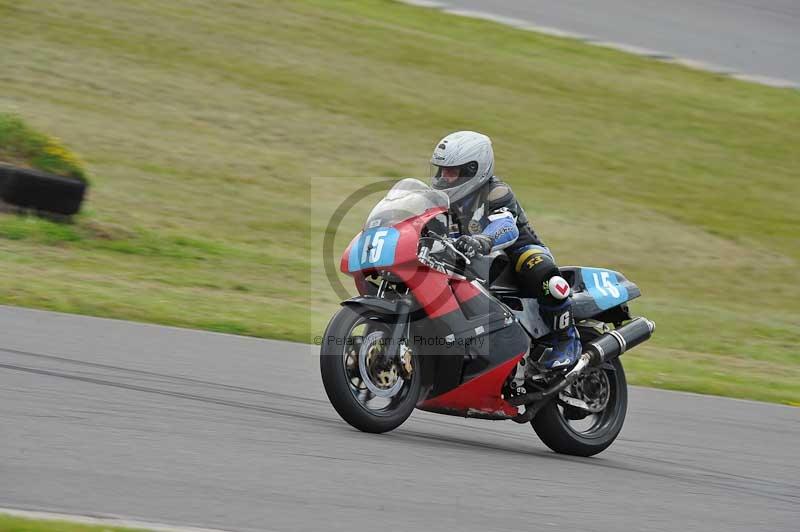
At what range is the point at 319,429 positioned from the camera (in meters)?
6.51

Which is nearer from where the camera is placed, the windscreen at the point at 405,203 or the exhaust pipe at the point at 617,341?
the windscreen at the point at 405,203

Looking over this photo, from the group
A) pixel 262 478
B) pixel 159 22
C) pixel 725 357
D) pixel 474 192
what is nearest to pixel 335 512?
pixel 262 478

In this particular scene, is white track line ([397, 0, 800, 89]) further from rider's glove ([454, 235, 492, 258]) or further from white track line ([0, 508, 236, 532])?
white track line ([0, 508, 236, 532])

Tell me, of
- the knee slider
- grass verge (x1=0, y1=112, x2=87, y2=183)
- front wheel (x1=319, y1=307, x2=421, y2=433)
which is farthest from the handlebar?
grass verge (x1=0, y1=112, x2=87, y2=183)

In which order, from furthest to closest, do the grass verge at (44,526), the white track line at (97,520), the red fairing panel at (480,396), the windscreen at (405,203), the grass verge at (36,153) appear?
the grass verge at (36,153) < the red fairing panel at (480,396) < the windscreen at (405,203) < the white track line at (97,520) < the grass verge at (44,526)

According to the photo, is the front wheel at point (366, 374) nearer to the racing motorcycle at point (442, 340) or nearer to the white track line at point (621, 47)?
the racing motorcycle at point (442, 340)

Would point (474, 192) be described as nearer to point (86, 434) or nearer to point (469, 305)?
point (469, 305)

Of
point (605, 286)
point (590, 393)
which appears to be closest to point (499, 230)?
point (605, 286)

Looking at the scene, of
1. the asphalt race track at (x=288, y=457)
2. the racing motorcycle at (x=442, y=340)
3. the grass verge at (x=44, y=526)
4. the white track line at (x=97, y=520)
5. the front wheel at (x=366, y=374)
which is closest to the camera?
the grass verge at (x=44, y=526)

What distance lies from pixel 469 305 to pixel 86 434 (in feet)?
7.44

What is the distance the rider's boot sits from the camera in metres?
7.22

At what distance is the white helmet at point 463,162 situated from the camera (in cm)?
680

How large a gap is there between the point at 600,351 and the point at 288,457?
240cm

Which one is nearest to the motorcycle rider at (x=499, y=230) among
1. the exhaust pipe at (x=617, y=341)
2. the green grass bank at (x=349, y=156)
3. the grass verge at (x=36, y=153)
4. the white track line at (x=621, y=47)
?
the exhaust pipe at (x=617, y=341)
